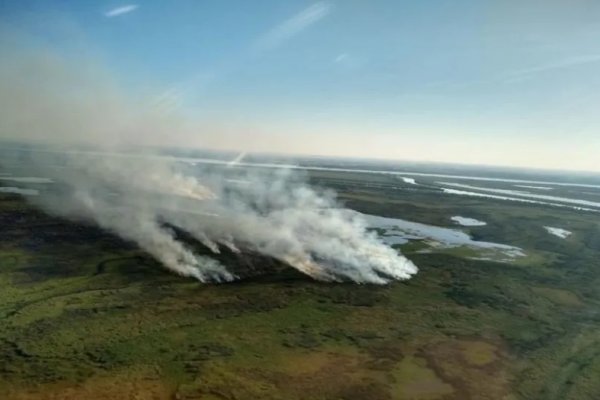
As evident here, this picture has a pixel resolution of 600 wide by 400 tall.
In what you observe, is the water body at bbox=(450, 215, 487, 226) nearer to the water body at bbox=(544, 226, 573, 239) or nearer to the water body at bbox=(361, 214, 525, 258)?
the water body at bbox=(361, 214, 525, 258)

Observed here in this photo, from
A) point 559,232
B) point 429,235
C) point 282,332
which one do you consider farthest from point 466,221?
point 282,332

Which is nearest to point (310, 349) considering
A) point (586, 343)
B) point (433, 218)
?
point (586, 343)

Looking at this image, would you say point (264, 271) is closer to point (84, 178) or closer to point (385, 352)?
point (385, 352)

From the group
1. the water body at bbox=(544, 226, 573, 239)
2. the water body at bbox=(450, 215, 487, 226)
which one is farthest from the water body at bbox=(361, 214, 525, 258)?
the water body at bbox=(544, 226, 573, 239)

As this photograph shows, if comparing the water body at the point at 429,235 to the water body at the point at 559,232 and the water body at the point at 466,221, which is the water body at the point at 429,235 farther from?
the water body at the point at 559,232

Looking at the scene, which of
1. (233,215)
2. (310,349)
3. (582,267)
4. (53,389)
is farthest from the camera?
(233,215)

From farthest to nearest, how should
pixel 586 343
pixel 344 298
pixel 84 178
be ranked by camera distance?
pixel 84 178 → pixel 344 298 → pixel 586 343

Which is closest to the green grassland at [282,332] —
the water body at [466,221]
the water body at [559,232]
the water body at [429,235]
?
the water body at [429,235]

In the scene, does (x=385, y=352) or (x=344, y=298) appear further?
(x=344, y=298)

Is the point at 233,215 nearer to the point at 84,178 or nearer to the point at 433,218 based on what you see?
the point at 433,218
